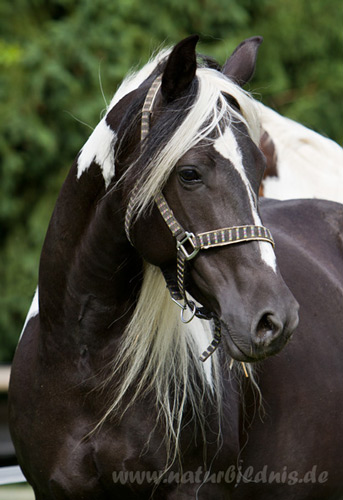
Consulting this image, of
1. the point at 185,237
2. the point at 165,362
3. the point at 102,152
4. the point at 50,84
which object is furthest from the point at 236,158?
the point at 50,84

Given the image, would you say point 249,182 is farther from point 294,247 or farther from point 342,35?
point 342,35

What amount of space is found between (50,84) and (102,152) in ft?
17.1

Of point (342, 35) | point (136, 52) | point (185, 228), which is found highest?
point (185, 228)

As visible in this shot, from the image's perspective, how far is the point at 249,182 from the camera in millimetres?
2594

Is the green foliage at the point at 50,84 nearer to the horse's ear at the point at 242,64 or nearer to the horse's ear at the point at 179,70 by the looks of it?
the horse's ear at the point at 242,64

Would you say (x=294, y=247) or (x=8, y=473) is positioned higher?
(x=294, y=247)

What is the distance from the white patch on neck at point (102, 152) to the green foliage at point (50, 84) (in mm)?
4451

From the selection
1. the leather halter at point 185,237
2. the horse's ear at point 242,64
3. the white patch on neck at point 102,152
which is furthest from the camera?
the horse's ear at point 242,64

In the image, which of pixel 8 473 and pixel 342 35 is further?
pixel 342 35

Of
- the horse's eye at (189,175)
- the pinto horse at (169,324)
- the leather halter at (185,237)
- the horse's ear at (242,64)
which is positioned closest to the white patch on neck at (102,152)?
the pinto horse at (169,324)

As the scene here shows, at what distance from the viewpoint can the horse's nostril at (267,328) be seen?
7.91ft

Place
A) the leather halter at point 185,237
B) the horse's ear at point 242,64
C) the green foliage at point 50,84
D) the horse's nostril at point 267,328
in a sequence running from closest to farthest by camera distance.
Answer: the horse's nostril at point 267,328
the leather halter at point 185,237
the horse's ear at point 242,64
the green foliage at point 50,84

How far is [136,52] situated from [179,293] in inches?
240

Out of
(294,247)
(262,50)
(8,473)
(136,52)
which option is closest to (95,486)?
(294,247)
